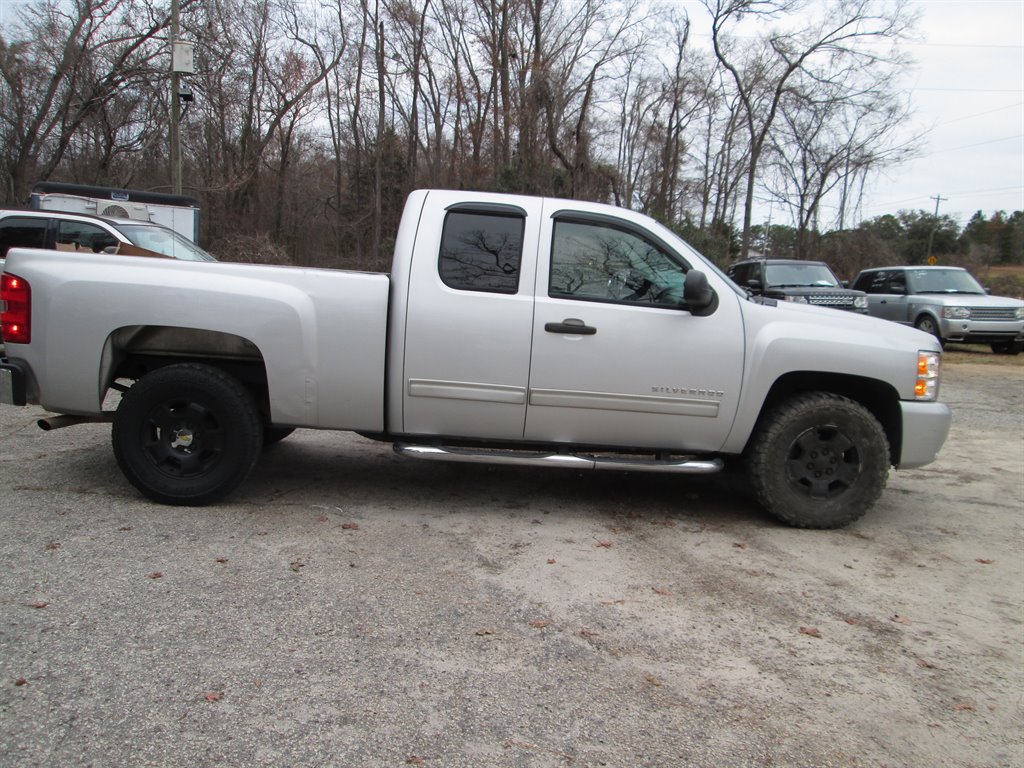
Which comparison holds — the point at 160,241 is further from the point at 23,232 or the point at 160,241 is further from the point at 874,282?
the point at 874,282

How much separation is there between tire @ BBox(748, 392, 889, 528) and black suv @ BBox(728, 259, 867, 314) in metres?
10.2

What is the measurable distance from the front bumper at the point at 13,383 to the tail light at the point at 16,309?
0.16m

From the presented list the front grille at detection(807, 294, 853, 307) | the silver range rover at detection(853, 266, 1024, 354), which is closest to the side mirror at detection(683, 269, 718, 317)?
the front grille at detection(807, 294, 853, 307)

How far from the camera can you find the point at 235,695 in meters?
2.74

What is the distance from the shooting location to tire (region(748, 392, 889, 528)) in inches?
191

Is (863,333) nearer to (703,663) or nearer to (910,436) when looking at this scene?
(910,436)

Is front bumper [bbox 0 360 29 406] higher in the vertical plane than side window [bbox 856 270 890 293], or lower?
lower

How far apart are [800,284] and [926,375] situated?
1114cm

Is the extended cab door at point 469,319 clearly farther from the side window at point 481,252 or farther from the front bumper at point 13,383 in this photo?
the front bumper at point 13,383

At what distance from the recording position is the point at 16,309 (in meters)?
4.56

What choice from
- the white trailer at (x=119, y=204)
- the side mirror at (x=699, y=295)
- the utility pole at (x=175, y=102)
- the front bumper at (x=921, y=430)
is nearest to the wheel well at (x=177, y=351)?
the side mirror at (x=699, y=295)

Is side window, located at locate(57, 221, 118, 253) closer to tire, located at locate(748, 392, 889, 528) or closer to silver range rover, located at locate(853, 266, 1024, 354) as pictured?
tire, located at locate(748, 392, 889, 528)

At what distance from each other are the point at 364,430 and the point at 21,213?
802 cm

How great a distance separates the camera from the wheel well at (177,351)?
15.4ft
